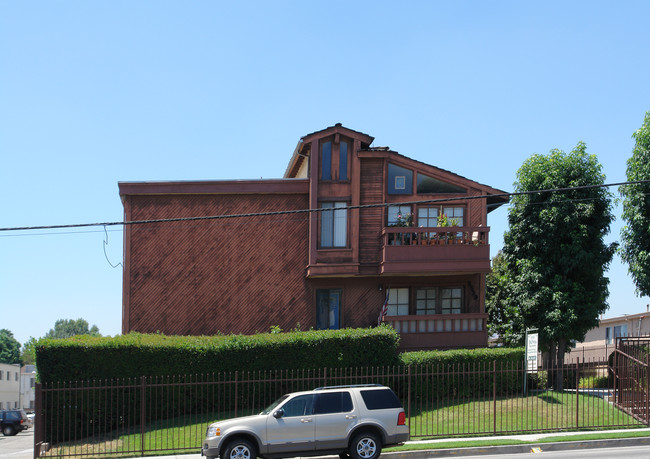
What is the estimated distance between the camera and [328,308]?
29797mm

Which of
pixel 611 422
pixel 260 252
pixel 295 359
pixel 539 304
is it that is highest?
pixel 260 252

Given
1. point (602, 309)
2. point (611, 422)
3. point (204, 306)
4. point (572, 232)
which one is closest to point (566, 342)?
point (602, 309)

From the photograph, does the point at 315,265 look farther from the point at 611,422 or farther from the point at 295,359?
the point at 611,422

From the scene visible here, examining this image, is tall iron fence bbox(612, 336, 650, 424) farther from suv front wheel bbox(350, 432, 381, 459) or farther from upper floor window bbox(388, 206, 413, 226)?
upper floor window bbox(388, 206, 413, 226)

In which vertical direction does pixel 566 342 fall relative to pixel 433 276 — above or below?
below

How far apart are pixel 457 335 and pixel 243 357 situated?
29.9 ft

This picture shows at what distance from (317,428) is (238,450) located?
1827 mm

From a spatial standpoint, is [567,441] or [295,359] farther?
[295,359]

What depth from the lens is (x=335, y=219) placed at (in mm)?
29578

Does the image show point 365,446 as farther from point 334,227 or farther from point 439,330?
point 334,227

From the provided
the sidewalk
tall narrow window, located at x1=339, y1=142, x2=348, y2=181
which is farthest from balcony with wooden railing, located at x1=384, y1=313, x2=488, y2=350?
the sidewalk

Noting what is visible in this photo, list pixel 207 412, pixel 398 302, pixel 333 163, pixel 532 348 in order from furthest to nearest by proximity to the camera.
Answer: pixel 398 302, pixel 333 163, pixel 532 348, pixel 207 412

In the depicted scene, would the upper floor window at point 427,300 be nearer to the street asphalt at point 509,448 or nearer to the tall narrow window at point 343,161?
the tall narrow window at point 343,161

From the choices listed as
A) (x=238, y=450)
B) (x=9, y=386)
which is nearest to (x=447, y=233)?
(x=238, y=450)
